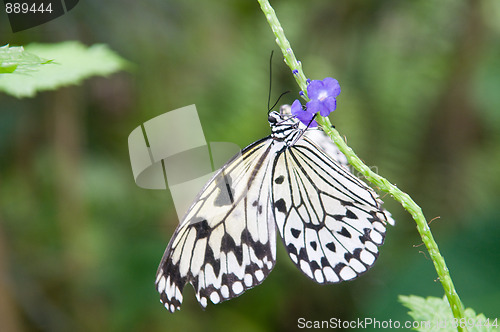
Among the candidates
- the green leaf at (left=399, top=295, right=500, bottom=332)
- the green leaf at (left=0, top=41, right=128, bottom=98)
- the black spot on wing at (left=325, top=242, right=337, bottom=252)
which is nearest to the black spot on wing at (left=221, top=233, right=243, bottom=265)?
the black spot on wing at (left=325, top=242, right=337, bottom=252)

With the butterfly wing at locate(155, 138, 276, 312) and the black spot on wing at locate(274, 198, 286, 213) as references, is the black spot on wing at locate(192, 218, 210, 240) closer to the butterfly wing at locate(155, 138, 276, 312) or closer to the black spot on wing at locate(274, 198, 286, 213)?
the butterfly wing at locate(155, 138, 276, 312)

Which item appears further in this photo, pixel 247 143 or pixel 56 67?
pixel 247 143

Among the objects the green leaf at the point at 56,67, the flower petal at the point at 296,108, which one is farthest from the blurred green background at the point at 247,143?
the flower petal at the point at 296,108

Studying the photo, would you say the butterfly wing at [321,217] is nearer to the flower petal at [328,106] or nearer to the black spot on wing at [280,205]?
the black spot on wing at [280,205]

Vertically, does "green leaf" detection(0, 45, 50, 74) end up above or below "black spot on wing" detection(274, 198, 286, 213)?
above

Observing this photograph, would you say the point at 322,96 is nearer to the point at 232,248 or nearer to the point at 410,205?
the point at 410,205

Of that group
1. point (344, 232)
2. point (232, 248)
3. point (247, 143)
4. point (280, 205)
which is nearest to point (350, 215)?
point (344, 232)

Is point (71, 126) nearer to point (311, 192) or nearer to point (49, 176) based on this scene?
point (49, 176)
